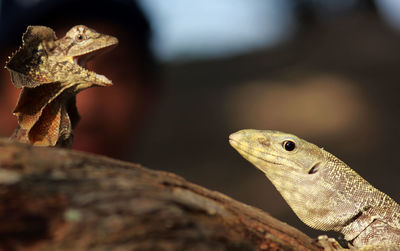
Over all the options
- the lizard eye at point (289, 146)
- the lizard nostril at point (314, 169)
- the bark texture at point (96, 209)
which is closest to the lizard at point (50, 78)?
the bark texture at point (96, 209)

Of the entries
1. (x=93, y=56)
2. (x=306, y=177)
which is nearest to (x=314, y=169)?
(x=306, y=177)

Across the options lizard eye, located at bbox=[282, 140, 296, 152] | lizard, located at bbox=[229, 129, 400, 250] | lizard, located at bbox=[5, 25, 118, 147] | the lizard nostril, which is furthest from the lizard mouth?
the lizard nostril

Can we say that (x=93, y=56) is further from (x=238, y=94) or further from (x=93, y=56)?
(x=238, y=94)

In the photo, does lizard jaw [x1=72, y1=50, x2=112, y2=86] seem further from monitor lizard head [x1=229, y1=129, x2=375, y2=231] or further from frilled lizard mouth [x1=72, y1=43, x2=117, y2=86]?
monitor lizard head [x1=229, y1=129, x2=375, y2=231]

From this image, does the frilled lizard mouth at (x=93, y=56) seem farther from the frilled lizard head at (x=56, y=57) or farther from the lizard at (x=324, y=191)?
the lizard at (x=324, y=191)

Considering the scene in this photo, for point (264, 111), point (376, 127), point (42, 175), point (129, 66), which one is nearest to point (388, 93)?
point (376, 127)

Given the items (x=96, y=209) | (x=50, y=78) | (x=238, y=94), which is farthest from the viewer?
(x=238, y=94)
